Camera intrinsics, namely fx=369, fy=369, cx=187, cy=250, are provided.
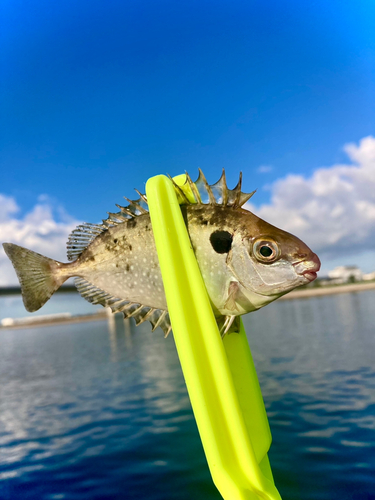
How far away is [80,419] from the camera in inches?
410

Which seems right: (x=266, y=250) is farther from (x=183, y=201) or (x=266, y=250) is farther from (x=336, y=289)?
(x=336, y=289)

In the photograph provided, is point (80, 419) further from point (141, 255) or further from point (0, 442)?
point (141, 255)

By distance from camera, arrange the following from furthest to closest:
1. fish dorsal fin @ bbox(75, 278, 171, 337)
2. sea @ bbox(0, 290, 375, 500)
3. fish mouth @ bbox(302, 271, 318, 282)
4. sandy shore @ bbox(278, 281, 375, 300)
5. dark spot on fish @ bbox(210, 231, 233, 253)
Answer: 1. sandy shore @ bbox(278, 281, 375, 300)
2. sea @ bbox(0, 290, 375, 500)
3. fish dorsal fin @ bbox(75, 278, 171, 337)
4. dark spot on fish @ bbox(210, 231, 233, 253)
5. fish mouth @ bbox(302, 271, 318, 282)

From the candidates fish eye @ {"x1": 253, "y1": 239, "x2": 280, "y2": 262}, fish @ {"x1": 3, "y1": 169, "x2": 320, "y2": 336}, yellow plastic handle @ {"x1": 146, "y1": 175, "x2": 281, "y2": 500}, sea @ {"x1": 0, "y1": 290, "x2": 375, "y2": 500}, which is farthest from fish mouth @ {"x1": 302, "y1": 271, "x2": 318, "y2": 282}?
sea @ {"x1": 0, "y1": 290, "x2": 375, "y2": 500}

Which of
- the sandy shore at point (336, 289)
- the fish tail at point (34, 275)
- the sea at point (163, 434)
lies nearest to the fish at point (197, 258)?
the fish tail at point (34, 275)

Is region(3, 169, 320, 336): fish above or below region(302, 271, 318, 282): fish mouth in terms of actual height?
above

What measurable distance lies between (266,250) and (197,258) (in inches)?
17.3

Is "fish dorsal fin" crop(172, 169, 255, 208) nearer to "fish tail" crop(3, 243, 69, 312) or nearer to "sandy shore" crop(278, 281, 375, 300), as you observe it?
"fish tail" crop(3, 243, 69, 312)

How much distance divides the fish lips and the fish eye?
4.8 inches

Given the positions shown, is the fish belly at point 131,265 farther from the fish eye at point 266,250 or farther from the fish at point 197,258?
the fish eye at point 266,250

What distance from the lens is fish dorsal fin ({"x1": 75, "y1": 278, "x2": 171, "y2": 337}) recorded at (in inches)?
88.9

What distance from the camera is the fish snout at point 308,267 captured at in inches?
74.3

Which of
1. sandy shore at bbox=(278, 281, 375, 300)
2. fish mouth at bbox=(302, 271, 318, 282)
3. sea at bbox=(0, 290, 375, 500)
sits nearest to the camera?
fish mouth at bbox=(302, 271, 318, 282)

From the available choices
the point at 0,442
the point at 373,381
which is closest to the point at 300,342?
the point at 373,381
